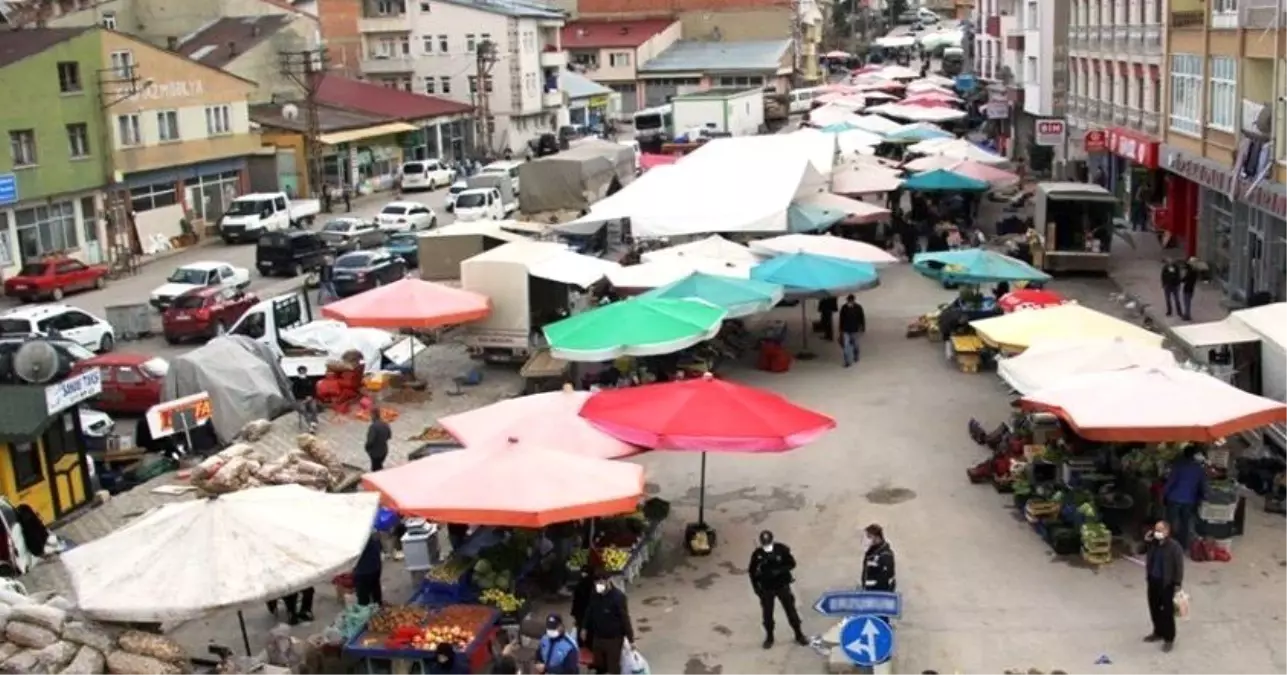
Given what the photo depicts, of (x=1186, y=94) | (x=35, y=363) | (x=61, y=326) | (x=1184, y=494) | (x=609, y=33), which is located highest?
(x=609, y=33)

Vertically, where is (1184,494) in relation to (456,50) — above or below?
below

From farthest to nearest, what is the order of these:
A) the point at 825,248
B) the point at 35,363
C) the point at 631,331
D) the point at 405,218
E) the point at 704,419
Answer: the point at 405,218 → the point at 825,248 → the point at 631,331 → the point at 35,363 → the point at 704,419

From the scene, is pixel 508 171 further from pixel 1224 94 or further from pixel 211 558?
pixel 211 558

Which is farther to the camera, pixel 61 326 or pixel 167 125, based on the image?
pixel 167 125

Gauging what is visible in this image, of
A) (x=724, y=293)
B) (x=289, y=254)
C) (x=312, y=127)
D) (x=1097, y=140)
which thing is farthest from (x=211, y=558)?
(x=312, y=127)

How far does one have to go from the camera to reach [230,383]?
2436 cm


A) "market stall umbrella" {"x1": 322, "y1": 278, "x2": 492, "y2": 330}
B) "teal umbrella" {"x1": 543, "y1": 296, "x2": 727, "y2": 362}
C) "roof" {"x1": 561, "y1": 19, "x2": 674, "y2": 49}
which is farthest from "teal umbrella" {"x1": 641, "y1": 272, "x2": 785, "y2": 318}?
"roof" {"x1": 561, "y1": 19, "x2": 674, "y2": 49}

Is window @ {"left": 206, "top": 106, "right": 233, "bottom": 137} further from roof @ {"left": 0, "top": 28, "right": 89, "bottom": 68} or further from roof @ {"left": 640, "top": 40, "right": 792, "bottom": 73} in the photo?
roof @ {"left": 640, "top": 40, "right": 792, "bottom": 73}

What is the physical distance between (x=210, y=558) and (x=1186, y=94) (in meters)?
28.9

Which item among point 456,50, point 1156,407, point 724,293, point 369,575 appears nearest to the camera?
point 369,575

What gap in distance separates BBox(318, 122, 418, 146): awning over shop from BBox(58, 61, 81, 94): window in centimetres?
1425

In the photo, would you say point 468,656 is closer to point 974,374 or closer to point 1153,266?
point 974,374

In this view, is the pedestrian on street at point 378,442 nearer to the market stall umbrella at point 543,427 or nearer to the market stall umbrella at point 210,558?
the market stall umbrella at point 543,427

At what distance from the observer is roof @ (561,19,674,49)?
101m
